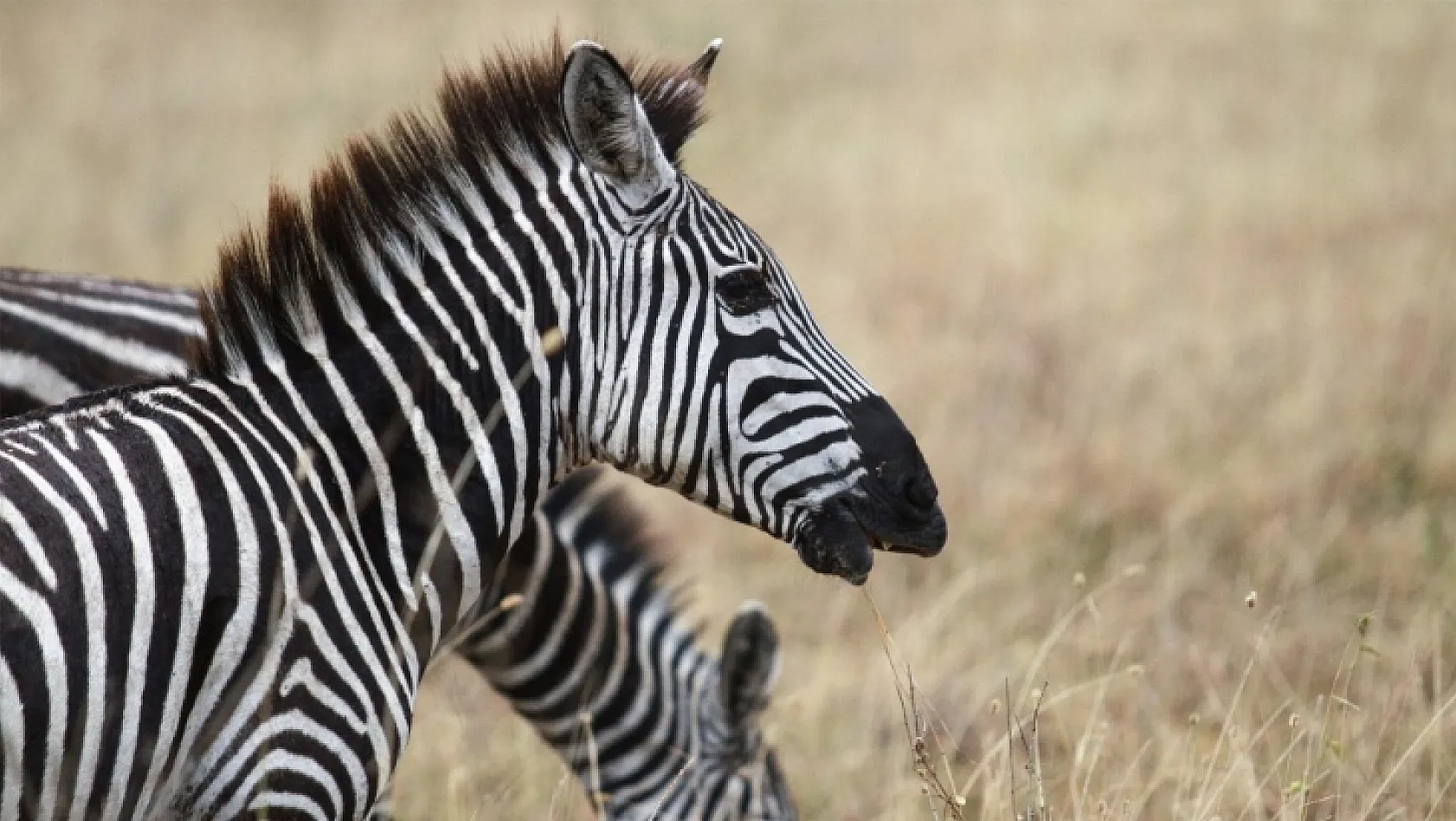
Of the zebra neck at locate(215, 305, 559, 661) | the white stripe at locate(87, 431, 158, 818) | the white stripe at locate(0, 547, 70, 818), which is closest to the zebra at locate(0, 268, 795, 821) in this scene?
the zebra neck at locate(215, 305, 559, 661)

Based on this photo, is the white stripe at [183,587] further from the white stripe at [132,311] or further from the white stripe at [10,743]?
the white stripe at [132,311]

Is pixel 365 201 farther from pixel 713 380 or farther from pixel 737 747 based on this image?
pixel 737 747

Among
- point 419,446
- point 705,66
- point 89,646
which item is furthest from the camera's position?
point 705,66

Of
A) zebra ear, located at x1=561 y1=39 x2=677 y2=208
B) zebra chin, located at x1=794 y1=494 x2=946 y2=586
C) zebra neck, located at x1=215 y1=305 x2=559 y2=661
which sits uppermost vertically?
zebra ear, located at x1=561 y1=39 x2=677 y2=208

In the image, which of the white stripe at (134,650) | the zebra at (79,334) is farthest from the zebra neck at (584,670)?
the white stripe at (134,650)

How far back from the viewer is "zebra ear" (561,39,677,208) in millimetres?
3635

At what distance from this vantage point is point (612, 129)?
3.76m

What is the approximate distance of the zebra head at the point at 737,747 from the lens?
5.36 m

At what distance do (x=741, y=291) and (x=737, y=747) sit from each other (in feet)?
7.66

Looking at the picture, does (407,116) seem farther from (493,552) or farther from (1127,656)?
(1127,656)

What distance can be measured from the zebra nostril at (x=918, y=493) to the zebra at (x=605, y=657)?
189 cm

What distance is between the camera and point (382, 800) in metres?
5.07

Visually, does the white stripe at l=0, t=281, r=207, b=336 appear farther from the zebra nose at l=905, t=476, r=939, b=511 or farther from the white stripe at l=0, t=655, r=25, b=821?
the zebra nose at l=905, t=476, r=939, b=511

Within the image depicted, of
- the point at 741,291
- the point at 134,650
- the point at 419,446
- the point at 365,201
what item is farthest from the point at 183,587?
the point at 741,291
